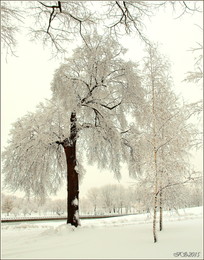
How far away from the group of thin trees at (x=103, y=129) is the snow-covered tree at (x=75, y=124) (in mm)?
45

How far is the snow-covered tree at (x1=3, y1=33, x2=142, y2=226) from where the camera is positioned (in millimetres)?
12734

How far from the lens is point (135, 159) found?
1447 centimetres

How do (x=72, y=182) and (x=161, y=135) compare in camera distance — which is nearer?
(x=161, y=135)

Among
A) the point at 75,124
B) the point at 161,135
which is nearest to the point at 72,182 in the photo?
the point at 75,124

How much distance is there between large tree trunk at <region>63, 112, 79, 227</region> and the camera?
1277 cm

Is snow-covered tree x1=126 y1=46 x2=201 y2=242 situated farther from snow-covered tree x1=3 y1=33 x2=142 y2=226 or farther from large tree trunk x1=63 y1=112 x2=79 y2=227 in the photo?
large tree trunk x1=63 y1=112 x2=79 y2=227

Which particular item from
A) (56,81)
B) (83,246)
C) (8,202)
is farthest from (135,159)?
(8,202)

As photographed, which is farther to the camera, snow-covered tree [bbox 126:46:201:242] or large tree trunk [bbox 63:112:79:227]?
large tree trunk [bbox 63:112:79:227]

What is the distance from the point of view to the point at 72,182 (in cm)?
1314

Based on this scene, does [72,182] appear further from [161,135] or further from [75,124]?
[161,135]

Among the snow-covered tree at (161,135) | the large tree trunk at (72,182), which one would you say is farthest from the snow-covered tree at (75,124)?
the snow-covered tree at (161,135)

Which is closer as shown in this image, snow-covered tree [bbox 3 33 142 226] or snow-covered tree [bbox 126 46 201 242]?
snow-covered tree [bbox 126 46 201 242]

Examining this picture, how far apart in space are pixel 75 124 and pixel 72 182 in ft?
8.92

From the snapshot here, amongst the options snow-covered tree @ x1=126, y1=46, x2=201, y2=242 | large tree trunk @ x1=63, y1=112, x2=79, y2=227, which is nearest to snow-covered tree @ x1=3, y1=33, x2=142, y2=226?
large tree trunk @ x1=63, y1=112, x2=79, y2=227
